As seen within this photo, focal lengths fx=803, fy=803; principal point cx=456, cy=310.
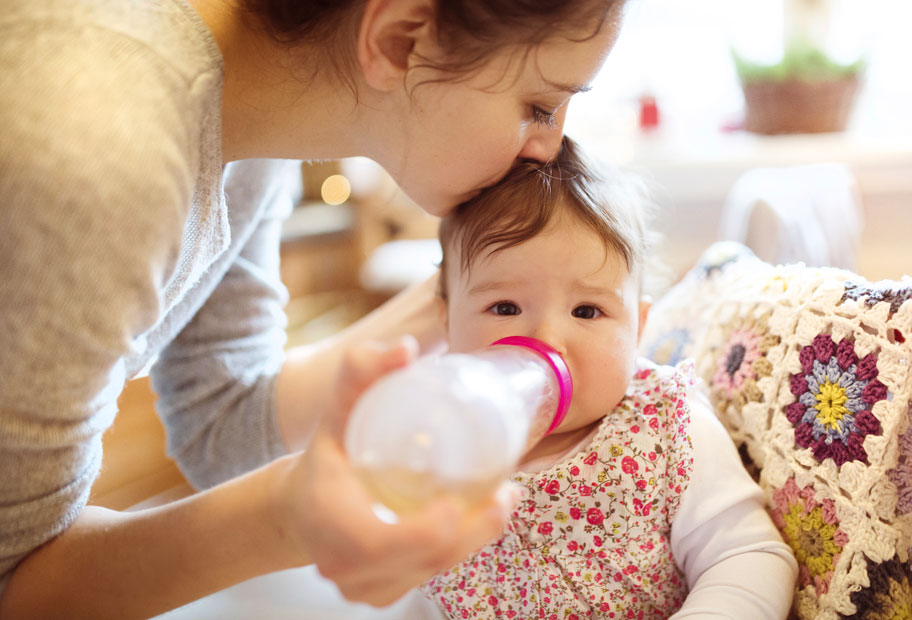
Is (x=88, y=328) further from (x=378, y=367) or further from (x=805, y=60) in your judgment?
(x=805, y=60)

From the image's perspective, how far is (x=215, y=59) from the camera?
2.21 ft

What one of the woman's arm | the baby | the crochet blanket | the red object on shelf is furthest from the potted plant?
the woman's arm

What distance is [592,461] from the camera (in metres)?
0.79

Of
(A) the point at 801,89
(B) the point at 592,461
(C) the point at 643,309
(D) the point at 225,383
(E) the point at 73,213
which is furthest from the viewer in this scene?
(A) the point at 801,89

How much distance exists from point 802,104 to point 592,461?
66.0 inches

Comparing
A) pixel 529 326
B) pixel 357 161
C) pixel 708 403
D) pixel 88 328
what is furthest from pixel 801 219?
pixel 357 161

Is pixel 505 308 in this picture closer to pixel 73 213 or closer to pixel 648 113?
pixel 73 213

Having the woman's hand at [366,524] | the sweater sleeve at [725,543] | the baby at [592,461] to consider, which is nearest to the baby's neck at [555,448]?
the baby at [592,461]

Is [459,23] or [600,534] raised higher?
[459,23]

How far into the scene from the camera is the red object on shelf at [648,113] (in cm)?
244

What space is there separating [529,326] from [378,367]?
339 millimetres

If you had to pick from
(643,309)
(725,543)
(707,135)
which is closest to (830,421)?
(725,543)

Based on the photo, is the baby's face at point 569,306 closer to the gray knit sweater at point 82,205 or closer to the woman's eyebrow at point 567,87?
the woman's eyebrow at point 567,87

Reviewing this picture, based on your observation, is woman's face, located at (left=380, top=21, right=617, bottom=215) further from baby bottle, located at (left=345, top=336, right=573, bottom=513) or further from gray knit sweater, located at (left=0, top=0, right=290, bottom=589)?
baby bottle, located at (left=345, top=336, right=573, bottom=513)
